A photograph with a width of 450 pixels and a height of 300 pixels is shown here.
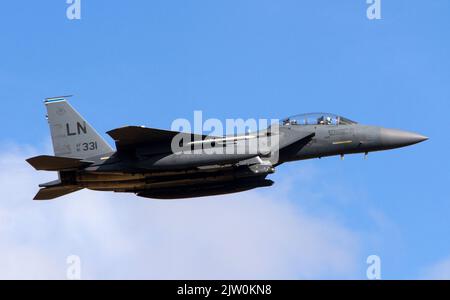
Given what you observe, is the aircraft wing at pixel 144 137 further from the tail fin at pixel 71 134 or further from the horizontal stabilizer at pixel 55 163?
the tail fin at pixel 71 134

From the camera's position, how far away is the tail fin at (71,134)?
3166 centimetres

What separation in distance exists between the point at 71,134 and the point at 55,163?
2081 mm

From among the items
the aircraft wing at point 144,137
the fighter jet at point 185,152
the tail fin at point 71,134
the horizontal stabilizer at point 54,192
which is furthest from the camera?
the tail fin at point 71,134

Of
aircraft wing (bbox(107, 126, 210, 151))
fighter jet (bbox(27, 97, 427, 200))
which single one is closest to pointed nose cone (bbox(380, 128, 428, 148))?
fighter jet (bbox(27, 97, 427, 200))

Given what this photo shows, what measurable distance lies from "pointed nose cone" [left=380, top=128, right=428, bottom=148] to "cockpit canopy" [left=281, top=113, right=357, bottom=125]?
3.87ft

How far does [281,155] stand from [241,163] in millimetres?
1448

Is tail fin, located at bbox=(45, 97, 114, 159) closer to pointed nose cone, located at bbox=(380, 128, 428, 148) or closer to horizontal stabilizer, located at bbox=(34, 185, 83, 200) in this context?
horizontal stabilizer, located at bbox=(34, 185, 83, 200)

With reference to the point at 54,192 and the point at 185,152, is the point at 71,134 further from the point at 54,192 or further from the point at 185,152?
the point at 185,152

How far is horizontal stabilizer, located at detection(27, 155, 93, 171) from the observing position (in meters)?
29.5

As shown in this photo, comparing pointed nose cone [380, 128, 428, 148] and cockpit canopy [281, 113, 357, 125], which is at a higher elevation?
cockpit canopy [281, 113, 357, 125]

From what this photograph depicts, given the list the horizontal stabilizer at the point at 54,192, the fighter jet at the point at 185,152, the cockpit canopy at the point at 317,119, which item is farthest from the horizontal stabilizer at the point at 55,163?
the cockpit canopy at the point at 317,119

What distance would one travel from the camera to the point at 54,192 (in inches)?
1250
